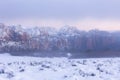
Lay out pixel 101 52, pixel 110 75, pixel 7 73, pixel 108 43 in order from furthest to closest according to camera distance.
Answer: pixel 101 52, pixel 108 43, pixel 110 75, pixel 7 73

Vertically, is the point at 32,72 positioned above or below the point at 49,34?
below

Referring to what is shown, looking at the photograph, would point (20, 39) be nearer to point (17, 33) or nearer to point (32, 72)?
point (17, 33)

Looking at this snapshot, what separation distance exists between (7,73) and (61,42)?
42.9 ft

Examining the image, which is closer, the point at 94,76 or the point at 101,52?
the point at 94,76

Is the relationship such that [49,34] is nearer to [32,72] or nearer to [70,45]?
[70,45]

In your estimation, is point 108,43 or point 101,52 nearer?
point 108,43

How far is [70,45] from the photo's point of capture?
26.7 metres

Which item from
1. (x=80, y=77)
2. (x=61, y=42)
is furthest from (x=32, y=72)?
(x=61, y=42)

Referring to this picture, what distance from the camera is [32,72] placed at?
14867 mm

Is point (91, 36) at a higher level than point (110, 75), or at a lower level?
higher

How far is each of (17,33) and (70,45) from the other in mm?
5144

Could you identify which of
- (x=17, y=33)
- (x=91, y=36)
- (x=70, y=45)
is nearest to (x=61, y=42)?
(x=70, y=45)

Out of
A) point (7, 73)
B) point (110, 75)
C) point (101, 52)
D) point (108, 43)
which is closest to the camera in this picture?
point (7, 73)

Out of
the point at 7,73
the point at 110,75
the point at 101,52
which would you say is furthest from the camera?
the point at 101,52
